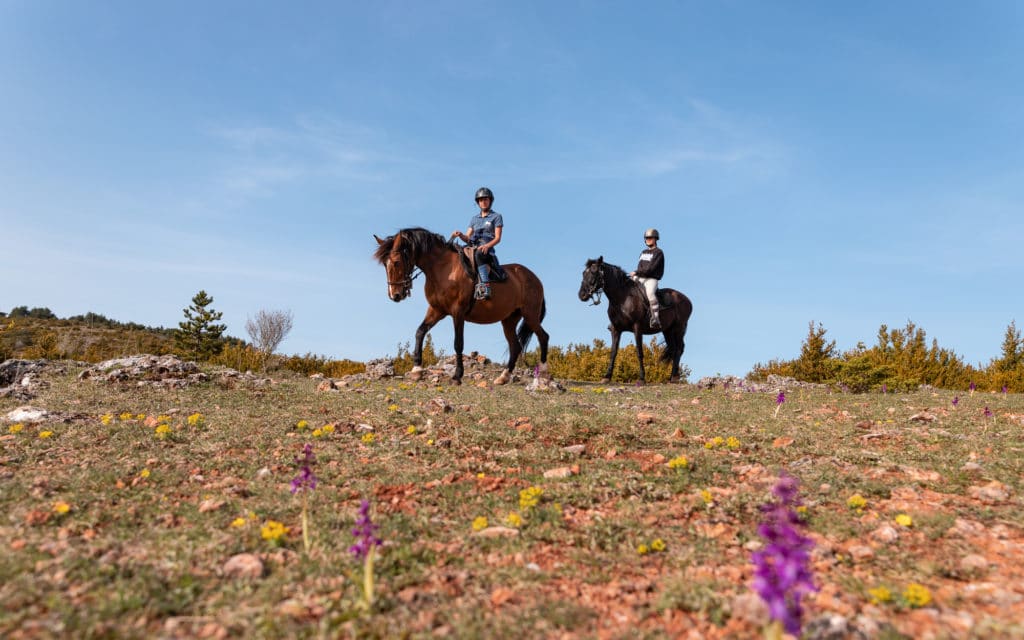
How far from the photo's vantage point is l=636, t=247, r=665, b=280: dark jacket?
1755cm

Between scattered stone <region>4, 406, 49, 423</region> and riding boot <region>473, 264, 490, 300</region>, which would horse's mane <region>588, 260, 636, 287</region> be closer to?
riding boot <region>473, 264, 490, 300</region>

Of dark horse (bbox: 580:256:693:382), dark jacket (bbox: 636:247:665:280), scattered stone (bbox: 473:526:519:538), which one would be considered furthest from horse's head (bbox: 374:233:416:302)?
scattered stone (bbox: 473:526:519:538)

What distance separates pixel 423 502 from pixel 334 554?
127 centimetres

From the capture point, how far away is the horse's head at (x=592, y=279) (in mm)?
17188

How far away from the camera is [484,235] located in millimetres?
14125

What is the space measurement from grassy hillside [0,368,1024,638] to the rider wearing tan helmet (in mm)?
8351

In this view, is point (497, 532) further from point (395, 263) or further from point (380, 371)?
point (380, 371)

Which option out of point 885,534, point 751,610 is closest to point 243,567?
point 751,610

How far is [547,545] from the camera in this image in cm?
493

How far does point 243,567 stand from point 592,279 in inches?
542

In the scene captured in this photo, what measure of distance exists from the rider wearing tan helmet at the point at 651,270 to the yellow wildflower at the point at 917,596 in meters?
13.9

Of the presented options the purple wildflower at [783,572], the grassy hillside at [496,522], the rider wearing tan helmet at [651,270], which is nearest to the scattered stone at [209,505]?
the grassy hillside at [496,522]

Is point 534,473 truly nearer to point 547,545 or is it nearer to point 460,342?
point 547,545

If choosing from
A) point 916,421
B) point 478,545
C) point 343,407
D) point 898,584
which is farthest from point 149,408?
point 916,421
